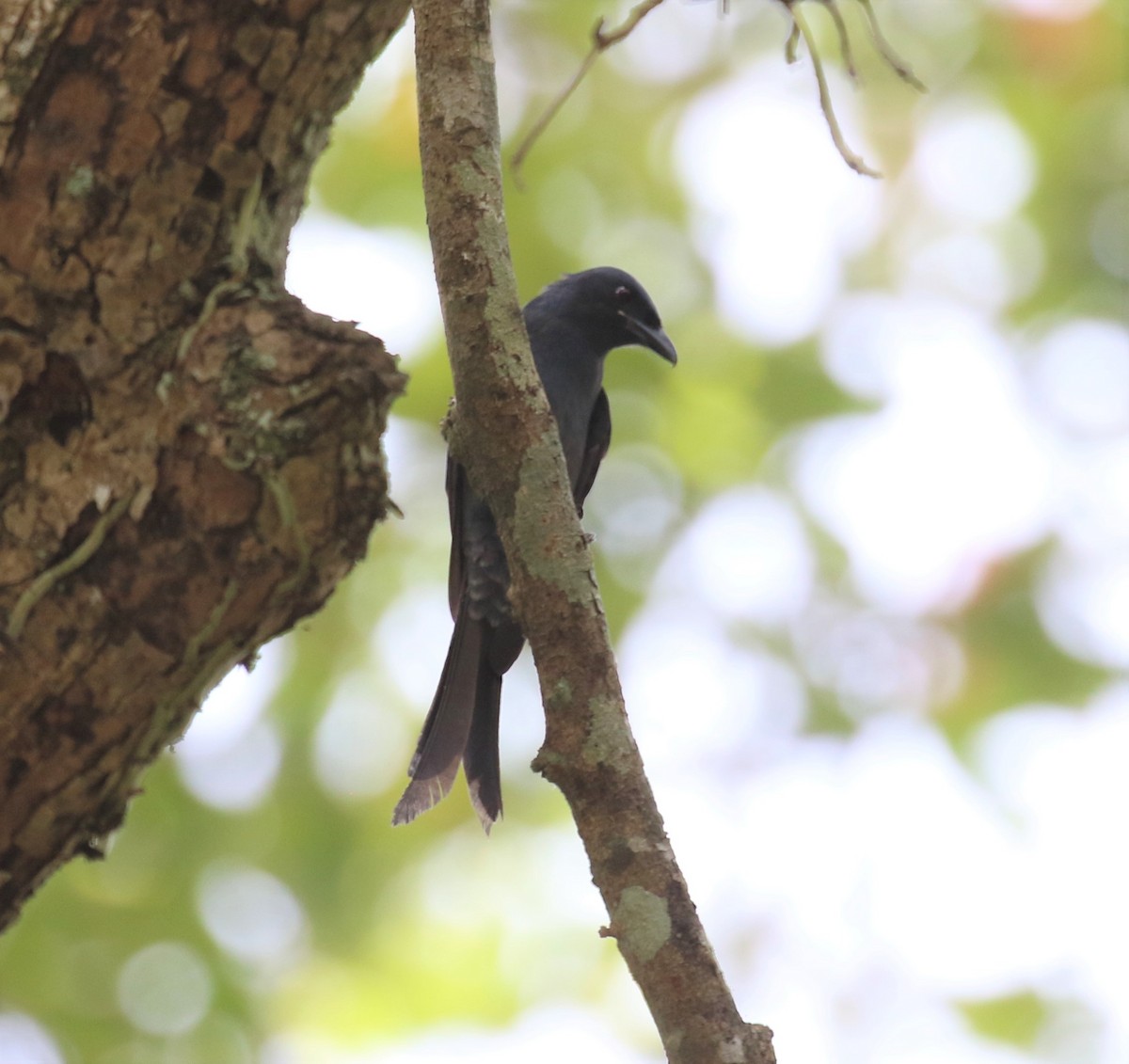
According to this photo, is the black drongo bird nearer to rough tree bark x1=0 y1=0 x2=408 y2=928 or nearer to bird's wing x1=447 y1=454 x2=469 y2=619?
bird's wing x1=447 y1=454 x2=469 y2=619

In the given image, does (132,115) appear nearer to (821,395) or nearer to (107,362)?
(107,362)

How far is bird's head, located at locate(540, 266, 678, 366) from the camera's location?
4.77 metres

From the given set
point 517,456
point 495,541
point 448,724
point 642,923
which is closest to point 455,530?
point 495,541

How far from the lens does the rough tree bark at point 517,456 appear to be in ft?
7.31

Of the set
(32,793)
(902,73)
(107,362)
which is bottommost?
(32,793)

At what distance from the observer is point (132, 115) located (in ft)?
5.71

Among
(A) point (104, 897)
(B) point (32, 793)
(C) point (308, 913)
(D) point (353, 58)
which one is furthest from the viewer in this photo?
(C) point (308, 913)

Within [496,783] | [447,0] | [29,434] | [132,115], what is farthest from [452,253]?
[496,783]

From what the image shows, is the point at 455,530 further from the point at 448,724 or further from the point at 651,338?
the point at 651,338

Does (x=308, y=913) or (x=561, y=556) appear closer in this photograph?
(x=561, y=556)

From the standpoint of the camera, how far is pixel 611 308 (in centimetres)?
478

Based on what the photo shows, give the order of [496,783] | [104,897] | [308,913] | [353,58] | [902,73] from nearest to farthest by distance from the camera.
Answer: [353,58] < [902,73] < [496,783] < [104,897] < [308,913]

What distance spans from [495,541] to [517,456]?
61.4 inches

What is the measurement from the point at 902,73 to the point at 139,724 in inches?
74.5
